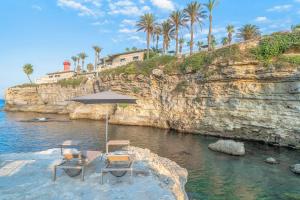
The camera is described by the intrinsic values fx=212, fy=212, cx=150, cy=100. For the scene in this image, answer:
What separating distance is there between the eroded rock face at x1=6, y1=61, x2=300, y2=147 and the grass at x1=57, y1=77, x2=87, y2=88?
14.9 m

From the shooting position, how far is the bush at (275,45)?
862 inches

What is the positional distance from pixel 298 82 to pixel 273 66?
2727mm

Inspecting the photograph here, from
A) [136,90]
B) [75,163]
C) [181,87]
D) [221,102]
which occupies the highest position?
[181,87]

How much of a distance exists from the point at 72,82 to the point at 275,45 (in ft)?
151

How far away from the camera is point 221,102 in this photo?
83.7 ft

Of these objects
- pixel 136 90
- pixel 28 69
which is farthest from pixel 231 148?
pixel 28 69

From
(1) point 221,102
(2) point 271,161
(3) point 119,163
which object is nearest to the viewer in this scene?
(3) point 119,163

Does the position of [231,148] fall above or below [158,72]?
below

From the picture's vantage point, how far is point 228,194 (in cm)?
1013

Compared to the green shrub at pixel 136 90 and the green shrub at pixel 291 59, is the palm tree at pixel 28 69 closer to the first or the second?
the green shrub at pixel 136 90

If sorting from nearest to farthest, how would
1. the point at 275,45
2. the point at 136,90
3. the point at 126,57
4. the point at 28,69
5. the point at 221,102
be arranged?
the point at 275,45 → the point at 221,102 → the point at 136,90 → the point at 126,57 → the point at 28,69

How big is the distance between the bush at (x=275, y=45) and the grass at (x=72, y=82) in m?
39.8

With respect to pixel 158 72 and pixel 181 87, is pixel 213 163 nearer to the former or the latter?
pixel 181 87

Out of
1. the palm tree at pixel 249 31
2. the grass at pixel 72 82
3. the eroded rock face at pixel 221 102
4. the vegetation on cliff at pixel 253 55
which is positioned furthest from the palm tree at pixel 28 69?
the palm tree at pixel 249 31
